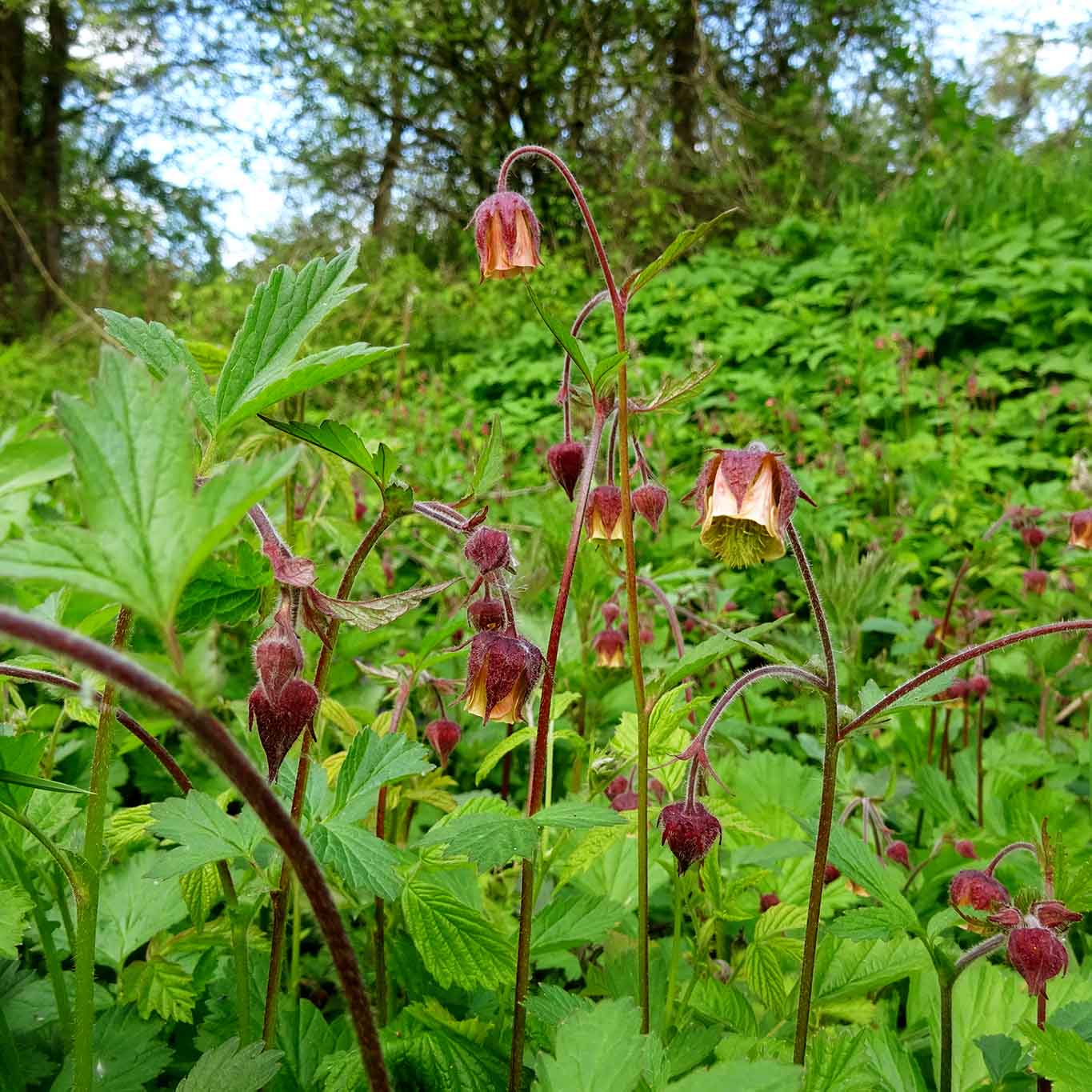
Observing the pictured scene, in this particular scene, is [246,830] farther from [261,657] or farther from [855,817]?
[855,817]

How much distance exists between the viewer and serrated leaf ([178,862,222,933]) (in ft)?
2.84

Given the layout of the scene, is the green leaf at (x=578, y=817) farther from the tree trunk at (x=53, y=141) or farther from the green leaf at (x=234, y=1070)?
the tree trunk at (x=53, y=141)

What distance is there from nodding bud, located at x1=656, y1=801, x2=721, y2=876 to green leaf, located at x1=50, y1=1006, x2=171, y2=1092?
56 centimetres

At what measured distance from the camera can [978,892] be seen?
3.35 feet

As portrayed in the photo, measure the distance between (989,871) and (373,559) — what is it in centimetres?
108

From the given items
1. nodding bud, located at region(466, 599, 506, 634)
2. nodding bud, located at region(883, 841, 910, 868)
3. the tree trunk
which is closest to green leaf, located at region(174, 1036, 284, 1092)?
nodding bud, located at region(466, 599, 506, 634)

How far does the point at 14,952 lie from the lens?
0.78 meters

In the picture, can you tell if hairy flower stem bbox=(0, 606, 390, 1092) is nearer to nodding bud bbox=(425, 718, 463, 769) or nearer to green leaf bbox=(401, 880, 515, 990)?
green leaf bbox=(401, 880, 515, 990)

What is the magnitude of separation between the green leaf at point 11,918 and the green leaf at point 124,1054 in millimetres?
132

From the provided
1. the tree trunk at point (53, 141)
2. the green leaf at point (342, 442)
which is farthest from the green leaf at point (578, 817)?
the tree trunk at point (53, 141)

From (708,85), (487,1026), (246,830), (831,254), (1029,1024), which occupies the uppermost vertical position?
(708,85)

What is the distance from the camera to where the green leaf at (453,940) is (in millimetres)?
796

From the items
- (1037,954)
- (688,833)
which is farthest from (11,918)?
(1037,954)

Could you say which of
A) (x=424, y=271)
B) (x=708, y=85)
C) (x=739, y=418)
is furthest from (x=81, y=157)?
(x=739, y=418)
